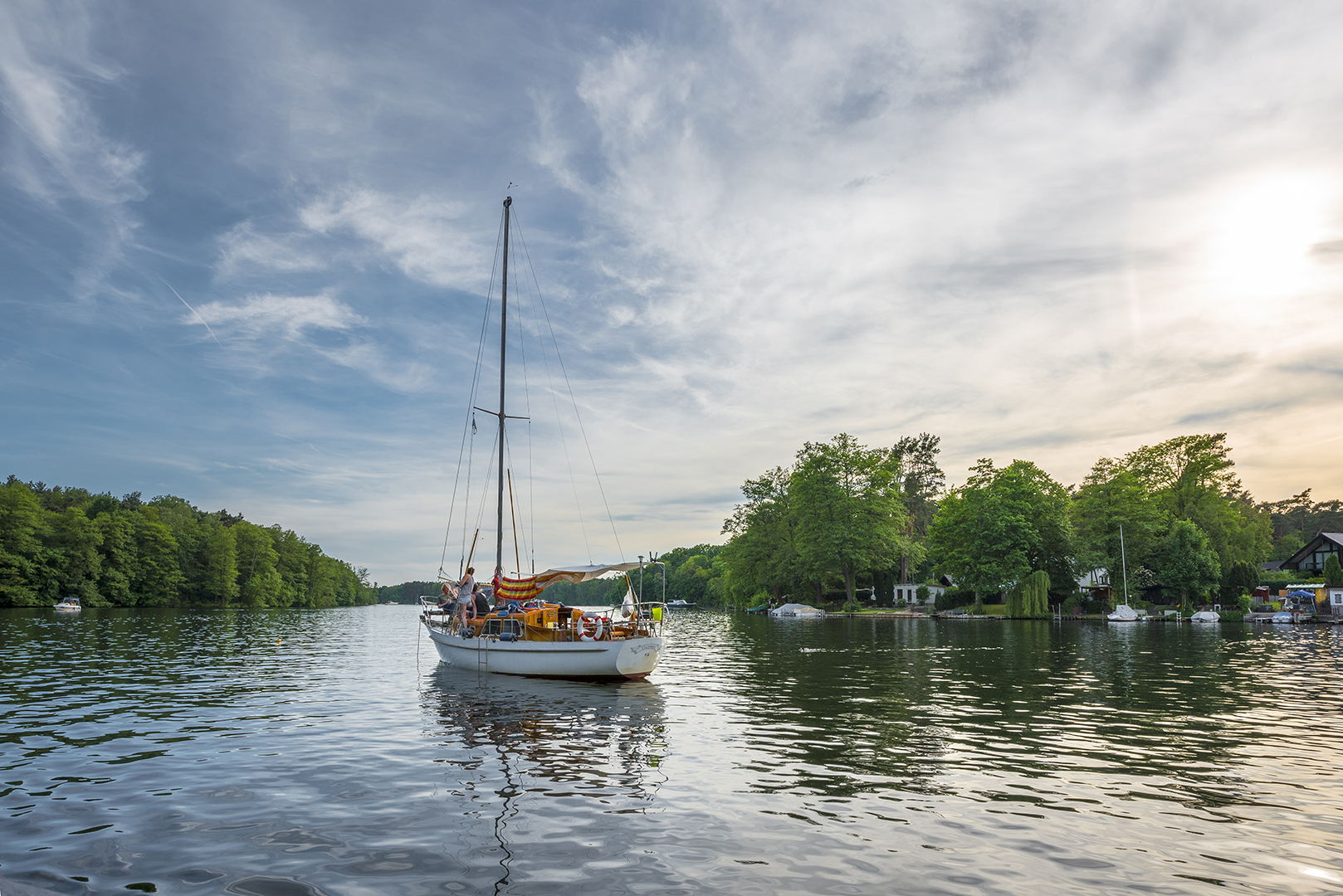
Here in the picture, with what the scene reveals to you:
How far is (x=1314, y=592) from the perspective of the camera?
75.2 m

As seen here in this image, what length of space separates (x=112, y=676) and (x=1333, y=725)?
35.9 meters

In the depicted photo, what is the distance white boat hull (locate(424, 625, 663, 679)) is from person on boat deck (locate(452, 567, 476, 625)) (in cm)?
276

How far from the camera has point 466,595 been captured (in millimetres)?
30766

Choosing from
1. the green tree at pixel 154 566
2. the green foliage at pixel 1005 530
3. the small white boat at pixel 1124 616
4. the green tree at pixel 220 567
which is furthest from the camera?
the green tree at pixel 220 567

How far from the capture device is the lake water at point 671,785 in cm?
850

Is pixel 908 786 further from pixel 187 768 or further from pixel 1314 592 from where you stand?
pixel 1314 592

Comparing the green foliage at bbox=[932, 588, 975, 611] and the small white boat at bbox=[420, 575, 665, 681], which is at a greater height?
the small white boat at bbox=[420, 575, 665, 681]

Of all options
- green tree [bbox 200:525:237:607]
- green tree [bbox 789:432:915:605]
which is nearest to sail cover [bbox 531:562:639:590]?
green tree [bbox 789:432:915:605]

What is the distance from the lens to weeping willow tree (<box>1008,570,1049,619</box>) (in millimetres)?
76375

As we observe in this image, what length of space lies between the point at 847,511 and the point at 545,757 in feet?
279

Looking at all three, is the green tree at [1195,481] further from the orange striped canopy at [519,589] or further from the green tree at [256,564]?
the green tree at [256,564]

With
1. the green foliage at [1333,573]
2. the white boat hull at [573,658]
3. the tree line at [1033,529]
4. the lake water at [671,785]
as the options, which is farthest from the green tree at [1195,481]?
the white boat hull at [573,658]

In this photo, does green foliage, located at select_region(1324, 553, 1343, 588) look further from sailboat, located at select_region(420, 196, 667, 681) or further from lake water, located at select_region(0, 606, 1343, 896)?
sailboat, located at select_region(420, 196, 667, 681)

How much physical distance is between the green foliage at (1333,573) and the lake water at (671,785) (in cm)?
5847
